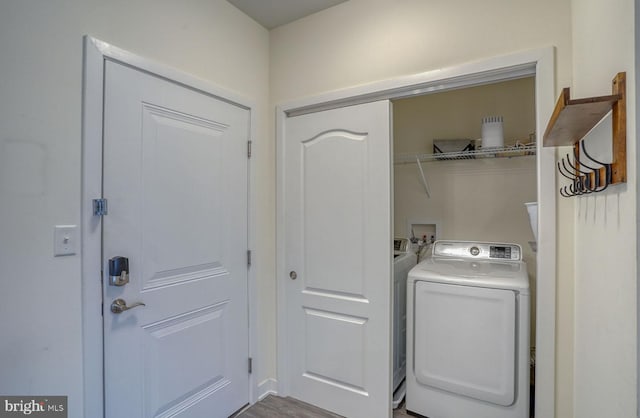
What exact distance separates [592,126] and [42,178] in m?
1.92

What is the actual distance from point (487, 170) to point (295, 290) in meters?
1.86

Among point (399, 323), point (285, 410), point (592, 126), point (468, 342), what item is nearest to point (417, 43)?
point (592, 126)

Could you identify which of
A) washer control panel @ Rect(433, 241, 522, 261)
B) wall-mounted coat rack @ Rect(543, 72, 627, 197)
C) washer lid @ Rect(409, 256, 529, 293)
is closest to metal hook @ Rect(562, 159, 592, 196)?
wall-mounted coat rack @ Rect(543, 72, 627, 197)

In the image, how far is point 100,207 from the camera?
4.33 feet

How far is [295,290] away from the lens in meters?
2.16

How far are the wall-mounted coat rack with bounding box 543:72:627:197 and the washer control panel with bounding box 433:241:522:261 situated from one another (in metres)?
1.20

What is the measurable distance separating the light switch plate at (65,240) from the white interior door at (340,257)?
1202 mm

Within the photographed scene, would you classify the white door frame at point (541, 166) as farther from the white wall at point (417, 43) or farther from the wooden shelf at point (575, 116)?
the wooden shelf at point (575, 116)


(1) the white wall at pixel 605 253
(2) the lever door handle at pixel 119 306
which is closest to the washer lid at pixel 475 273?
(1) the white wall at pixel 605 253

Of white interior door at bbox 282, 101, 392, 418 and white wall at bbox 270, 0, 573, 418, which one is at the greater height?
white wall at bbox 270, 0, 573, 418

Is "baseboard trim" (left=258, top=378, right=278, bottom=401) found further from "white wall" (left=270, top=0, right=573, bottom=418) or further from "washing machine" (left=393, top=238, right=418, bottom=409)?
"white wall" (left=270, top=0, right=573, bottom=418)

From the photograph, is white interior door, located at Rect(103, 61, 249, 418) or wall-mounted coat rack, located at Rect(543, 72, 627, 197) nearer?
wall-mounted coat rack, located at Rect(543, 72, 627, 197)

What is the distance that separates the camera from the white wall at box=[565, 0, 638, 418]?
2.29 feet

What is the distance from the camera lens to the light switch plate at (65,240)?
1202mm
